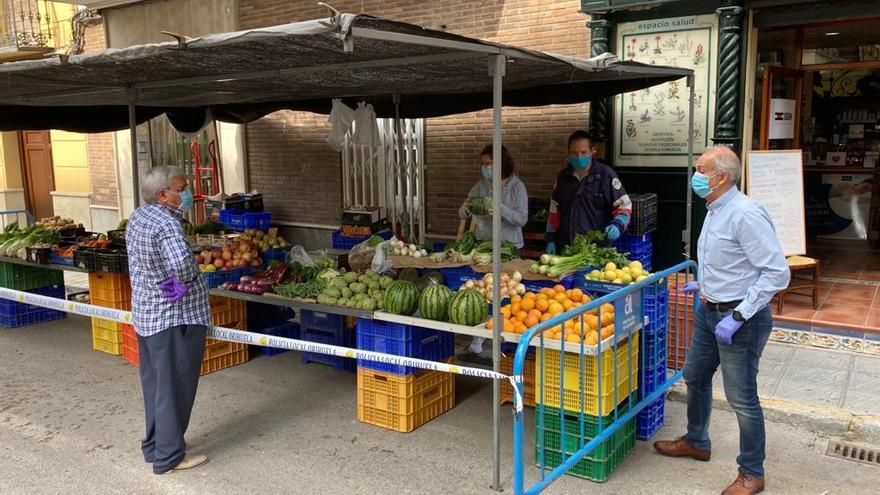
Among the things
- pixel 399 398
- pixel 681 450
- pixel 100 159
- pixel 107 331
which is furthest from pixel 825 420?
pixel 100 159

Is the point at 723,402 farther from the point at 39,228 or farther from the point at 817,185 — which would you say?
the point at 39,228

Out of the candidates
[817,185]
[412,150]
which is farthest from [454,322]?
[817,185]

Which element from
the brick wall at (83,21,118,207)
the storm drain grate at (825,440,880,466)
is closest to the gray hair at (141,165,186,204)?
the storm drain grate at (825,440,880,466)

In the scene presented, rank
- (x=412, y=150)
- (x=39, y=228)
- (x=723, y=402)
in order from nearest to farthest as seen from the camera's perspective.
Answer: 1. (x=723, y=402)
2. (x=39, y=228)
3. (x=412, y=150)

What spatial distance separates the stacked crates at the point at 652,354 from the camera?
519cm

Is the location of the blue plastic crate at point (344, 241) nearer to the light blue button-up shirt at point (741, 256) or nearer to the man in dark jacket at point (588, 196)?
the man in dark jacket at point (588, 196)

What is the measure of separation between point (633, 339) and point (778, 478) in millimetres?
1276

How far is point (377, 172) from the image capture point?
11898 mm

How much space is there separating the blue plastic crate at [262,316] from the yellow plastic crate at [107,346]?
1473mm

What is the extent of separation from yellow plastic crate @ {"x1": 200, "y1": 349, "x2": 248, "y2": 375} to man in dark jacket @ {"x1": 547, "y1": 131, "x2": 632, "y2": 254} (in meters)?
3.31

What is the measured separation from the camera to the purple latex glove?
4.75 meters

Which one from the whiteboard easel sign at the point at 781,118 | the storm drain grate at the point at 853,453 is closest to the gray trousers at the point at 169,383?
the storm drain grate at the point at 853,453

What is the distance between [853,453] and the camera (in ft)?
16.9

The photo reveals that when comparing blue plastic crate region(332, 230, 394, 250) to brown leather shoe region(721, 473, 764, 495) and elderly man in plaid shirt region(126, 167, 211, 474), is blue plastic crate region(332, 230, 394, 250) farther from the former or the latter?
brown leather shoe region(721, 473, 764, 495)
